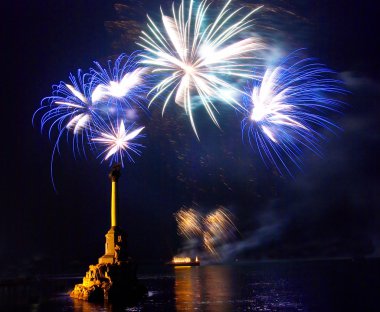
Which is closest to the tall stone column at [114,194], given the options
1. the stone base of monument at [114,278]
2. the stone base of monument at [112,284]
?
the stone base of monument at [114,278]

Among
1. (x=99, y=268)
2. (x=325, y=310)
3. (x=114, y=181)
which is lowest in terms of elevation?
(x=325, y=310)

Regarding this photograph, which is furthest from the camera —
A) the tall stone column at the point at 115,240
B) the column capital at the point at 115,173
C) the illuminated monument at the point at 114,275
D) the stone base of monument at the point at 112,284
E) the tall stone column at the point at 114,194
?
the column capital at the point at 115,173

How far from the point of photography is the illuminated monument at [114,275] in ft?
204

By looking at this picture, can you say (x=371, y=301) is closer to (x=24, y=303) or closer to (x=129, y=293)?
(x=129, y=293)

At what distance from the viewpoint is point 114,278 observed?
6278 cm

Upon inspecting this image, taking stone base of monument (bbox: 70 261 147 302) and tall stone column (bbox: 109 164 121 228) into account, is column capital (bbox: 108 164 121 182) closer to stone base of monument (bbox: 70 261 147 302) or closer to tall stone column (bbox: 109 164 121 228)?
tall stone column (bbox: 109 164 121 228)

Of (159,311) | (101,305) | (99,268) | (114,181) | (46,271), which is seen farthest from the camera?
(46,271)

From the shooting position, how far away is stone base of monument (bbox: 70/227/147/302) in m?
62.0

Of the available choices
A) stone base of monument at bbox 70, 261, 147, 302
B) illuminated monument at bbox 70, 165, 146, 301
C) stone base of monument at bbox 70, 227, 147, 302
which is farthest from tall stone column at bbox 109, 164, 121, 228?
stone base of monument at bbox 70, 261, 147, 302

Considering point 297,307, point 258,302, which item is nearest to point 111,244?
point 258,302

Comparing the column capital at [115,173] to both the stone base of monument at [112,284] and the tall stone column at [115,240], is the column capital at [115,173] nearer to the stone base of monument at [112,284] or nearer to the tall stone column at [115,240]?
the tall stone column at [115,240]

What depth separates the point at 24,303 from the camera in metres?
67.1

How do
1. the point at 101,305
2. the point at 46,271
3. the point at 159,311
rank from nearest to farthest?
the point at 159,311 < the point at 101,305 < the point at 46,271

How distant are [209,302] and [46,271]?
148480 millimetres
